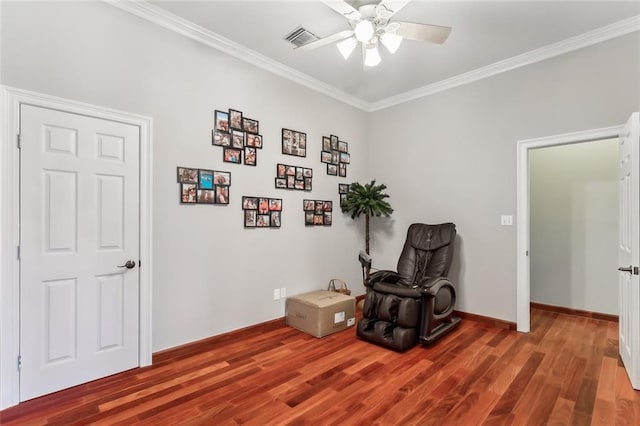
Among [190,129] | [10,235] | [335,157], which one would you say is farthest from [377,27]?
[10,235]

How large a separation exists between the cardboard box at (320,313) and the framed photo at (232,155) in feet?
5.52

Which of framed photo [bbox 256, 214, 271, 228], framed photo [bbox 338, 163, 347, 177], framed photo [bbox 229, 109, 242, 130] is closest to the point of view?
framed photo [bbox 229, 109, 242, 130]

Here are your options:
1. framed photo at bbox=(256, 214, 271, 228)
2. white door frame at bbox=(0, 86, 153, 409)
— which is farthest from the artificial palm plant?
white door frame at bbox=(0, 86, 153, 409)

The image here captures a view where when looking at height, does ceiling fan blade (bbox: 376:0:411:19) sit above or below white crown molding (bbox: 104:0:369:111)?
below

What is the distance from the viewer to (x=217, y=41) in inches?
121

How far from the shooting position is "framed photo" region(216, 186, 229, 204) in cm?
313

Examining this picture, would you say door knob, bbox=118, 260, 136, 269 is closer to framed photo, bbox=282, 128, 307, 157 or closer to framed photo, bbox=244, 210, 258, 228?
framed photo, bbox=244, 210, 258, 228

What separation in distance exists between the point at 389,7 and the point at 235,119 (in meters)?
1.83

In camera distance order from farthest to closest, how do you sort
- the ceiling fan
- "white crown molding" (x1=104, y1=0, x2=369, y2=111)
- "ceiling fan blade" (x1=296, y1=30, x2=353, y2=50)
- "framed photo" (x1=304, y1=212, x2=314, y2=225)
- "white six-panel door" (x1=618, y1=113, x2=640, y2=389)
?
"framed photo" (x1=304, y1=212, x2=314, y2=225) → "white crown molding" (x1=104, y1=0, x2=369, y2=111) → "ceiling fan blade" (x1=296, y1=30, x2=353, y2=50) → "white six-panel door" (x1=618, y1=113, x2=640, y2=389) → the ceiling fan

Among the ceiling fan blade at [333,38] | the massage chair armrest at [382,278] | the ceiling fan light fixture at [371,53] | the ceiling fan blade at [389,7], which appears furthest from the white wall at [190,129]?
the ceiling fan blade at [389,7]

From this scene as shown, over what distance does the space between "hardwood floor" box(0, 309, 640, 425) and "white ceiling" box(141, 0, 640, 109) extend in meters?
2.99

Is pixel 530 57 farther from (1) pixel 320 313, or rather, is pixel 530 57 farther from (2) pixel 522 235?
(1) pixel 320 313

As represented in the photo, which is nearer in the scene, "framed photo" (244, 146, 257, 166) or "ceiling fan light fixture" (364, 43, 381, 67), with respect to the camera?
"ceiling fan light fixture" (364, 43, 381, 67)

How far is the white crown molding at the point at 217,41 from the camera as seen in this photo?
2600mm
